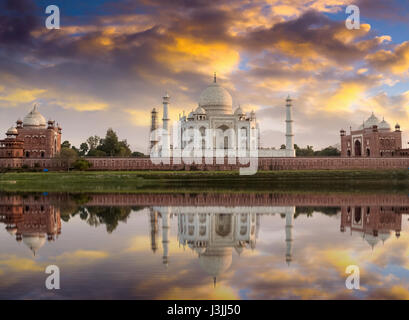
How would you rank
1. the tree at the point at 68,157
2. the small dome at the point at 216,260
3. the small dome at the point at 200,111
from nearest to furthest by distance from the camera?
the small dome at the point at 216,260 → the tree at the point at 68,157 → the small dome at the point at 200,111

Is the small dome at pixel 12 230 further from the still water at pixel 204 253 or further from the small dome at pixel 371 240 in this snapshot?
the small dome at pixel 371 240

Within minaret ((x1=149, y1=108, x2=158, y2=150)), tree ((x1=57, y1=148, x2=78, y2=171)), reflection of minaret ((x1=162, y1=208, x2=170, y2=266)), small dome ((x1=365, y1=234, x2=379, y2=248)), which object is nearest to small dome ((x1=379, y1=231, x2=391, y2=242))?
small dome ((x1=365, y1=234, x2=379, y2=248))

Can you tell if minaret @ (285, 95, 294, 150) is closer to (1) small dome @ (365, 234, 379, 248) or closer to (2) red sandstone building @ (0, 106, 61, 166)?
(2) red sandstone building @ (0, 106, 61, 166)

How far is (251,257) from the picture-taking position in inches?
291

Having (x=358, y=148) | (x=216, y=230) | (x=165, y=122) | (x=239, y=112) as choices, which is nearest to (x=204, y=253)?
(x=216, y=230)

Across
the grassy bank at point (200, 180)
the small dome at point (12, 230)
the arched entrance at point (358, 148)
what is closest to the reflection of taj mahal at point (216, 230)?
the small dome at point (12, 230)

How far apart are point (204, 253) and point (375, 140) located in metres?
44.4

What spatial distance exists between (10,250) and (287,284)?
5.84m

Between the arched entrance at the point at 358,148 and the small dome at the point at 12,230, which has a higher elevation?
the arched entrance at the point at 358,148

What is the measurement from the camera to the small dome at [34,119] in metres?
45.3

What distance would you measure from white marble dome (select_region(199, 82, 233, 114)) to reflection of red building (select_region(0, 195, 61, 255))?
30636 millimetres

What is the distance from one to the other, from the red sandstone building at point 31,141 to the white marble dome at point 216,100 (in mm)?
17749
